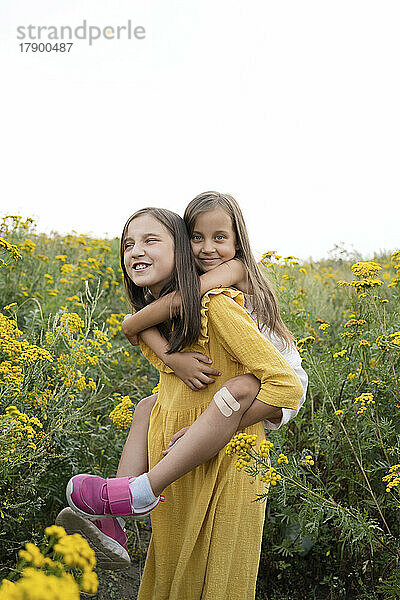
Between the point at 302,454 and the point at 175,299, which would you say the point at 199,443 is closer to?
the point at 175,299

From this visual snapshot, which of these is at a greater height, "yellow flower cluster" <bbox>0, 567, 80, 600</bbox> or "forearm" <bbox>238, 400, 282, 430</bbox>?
"yellow flower cluster" <bbox>0, 567, 80, 600</bbox>

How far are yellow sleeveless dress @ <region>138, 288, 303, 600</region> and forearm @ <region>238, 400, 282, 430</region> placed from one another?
0.03 metres

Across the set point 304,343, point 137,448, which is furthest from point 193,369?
point 304,343

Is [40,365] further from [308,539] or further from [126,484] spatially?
[308,539]

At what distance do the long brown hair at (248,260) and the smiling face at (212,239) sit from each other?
0.02 m

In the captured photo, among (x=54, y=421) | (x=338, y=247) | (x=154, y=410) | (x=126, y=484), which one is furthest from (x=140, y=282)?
(x=338, y=247)

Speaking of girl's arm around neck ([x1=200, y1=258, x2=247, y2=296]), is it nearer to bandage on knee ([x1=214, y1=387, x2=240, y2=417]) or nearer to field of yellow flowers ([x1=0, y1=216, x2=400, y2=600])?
bandage on knee ([x1=214, y1=387, x2=240, y2=417])

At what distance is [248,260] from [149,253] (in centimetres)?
43

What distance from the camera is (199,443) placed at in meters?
1.66

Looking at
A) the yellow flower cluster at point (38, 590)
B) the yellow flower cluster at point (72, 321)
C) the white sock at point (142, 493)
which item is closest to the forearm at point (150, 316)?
the white sock at point (142, 493)

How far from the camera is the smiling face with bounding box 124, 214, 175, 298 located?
6.15 ft

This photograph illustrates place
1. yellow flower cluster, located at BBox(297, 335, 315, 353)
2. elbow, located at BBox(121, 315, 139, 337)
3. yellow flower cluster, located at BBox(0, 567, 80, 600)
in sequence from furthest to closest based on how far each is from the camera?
1. yellow flower cluster, located at BBox(297, 335, 315, 353)
2. elbow, located at BBox(121, 315, 139, 337)
3. yellow flower cluster, located at BBox(0, 567, 80, 600)

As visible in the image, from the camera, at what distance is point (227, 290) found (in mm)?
1854

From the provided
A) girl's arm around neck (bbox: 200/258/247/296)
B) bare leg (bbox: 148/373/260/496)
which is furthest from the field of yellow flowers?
girl's arm around neck (bbox: 200/258/247/296)
